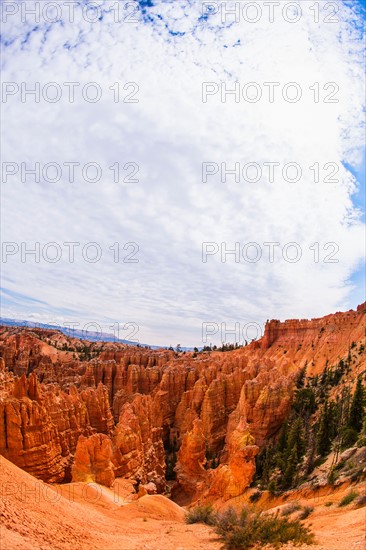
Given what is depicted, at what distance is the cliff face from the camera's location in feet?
85.1

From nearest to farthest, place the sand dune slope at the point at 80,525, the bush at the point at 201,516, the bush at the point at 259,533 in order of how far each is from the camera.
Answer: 1. the sand dune slope at the point at 80,525
2. the bush at the point at 259,533
3. the bush at the point at 201,516

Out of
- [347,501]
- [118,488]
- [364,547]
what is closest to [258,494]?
[118,488]

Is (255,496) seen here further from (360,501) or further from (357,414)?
(360,501)

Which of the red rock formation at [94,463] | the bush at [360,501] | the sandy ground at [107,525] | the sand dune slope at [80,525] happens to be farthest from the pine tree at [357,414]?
the red rock formation at [94,463]

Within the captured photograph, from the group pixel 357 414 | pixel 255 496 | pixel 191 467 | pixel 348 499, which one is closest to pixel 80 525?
pixel 348 499

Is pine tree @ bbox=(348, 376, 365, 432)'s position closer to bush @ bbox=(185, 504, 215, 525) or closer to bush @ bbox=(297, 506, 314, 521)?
bush @ bbox=(297, 506, 314, 521)

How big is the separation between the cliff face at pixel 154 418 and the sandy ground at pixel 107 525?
23.1ft

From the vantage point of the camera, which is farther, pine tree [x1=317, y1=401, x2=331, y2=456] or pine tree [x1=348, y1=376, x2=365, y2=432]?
Answer: pine tree [x1=348, y1=376, x2=365, y2=432]

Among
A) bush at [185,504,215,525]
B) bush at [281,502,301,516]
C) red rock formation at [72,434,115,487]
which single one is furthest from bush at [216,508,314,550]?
red rock formation at [72,434,115,487]

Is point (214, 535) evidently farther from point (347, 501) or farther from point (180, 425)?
point (180, 425)

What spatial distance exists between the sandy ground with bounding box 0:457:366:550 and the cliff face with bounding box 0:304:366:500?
704 cm

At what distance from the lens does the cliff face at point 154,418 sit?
2595 centimetres

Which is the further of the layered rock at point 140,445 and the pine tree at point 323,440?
the layered rock at point 140,445

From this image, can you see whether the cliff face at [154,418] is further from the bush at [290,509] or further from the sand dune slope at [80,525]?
the bush at [290,509]
